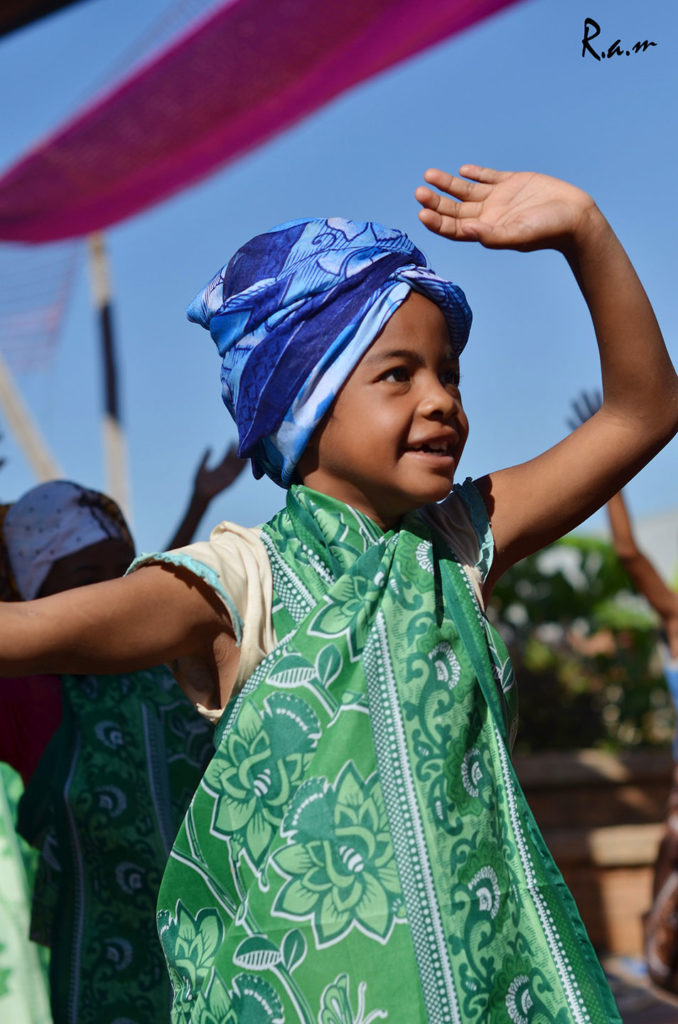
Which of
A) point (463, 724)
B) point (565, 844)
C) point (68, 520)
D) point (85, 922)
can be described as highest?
point (68, 520)

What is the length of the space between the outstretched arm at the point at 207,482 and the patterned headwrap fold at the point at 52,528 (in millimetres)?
214

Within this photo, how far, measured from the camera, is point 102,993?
2.90 meters

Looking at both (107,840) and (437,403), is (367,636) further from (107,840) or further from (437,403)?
(107,840)

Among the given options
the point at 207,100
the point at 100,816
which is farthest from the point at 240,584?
the point at 207,100

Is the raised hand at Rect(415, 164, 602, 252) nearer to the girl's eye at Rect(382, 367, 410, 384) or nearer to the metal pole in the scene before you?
the girl's eye at Rect(382, 367, 410, 384)

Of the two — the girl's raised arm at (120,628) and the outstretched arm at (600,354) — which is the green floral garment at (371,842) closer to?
the girl's raised arm at (120,628)

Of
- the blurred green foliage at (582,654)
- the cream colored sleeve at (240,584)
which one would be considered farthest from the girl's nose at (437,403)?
the blurred green foliage at (582,654)

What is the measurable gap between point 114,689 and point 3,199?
4.34 metres

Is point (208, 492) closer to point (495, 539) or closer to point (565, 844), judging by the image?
point (495, 539)

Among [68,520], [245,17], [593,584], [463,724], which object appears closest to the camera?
[463,724]

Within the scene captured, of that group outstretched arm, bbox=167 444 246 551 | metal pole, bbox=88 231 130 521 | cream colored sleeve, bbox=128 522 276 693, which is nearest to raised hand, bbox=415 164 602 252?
cream colored sleeve, bbox=128 522 276 693

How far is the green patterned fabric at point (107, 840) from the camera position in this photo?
9.55 ft

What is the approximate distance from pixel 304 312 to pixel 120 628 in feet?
1.87

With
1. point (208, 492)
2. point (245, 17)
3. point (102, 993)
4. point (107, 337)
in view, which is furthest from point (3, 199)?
point (102, 993)
